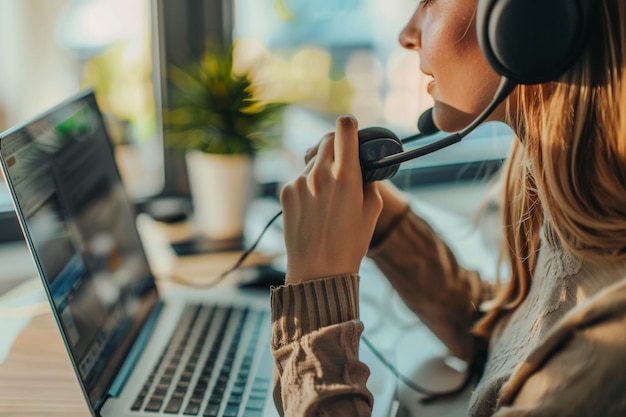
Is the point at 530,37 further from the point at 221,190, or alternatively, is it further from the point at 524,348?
the point at 221,190

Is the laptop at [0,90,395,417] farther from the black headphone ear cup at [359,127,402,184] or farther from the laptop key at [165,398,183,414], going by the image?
the black headphone ear cup at [359,127,402,184]

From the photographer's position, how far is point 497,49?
614mm

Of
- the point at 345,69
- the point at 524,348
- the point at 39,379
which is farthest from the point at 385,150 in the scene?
the point at 345,69

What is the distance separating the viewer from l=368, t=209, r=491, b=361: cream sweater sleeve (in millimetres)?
906

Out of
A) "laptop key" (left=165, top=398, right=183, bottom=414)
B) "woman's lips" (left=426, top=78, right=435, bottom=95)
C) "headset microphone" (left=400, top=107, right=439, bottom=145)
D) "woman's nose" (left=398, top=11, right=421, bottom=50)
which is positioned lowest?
"laptop key" (left=165, top=398, right=183, bottom=414)

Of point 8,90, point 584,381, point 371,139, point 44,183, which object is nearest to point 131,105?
point 8,90

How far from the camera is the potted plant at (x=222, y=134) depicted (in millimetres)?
1168

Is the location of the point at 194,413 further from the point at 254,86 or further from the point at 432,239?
the point at 254,86

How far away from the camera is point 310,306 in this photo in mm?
648

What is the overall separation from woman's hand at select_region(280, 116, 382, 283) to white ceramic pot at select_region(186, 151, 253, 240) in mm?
481

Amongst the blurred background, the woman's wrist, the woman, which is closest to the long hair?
the woman

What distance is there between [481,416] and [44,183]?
0.52 meters

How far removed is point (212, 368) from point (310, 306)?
0.67 feet

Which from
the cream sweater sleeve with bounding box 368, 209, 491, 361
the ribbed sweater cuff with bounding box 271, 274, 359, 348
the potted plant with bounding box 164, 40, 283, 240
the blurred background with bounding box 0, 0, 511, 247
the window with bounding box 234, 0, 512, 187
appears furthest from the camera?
the window with bounding box 234, 0, 512, 187
